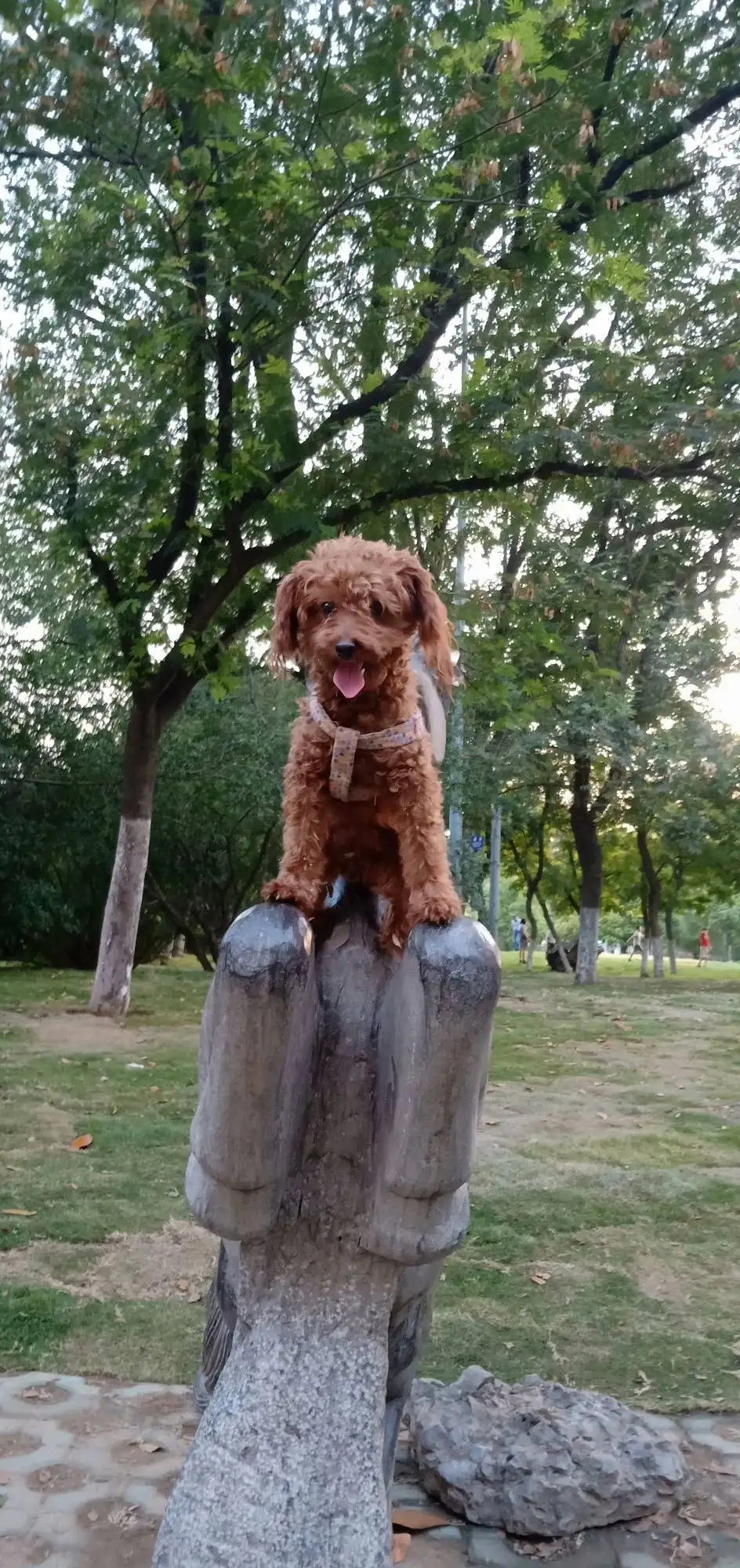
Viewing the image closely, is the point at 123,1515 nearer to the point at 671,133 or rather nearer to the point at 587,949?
the point at 671,133

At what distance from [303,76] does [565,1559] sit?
26.7ft

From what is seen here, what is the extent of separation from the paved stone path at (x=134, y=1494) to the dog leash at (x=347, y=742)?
228 cm

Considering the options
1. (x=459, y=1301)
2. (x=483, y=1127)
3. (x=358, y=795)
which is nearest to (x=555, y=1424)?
(x=459, y=1301)

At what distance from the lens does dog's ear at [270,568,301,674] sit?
2.50 meters

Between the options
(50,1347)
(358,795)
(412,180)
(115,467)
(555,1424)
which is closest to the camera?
(358,795)

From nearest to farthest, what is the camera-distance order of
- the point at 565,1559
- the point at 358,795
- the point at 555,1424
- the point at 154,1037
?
the point at 358,795, the point at 565,1559, the point at 555,1424, the point at 154,1037

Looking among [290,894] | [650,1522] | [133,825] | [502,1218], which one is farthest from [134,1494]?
[133,825]

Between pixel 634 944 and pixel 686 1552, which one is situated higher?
pixel 634 944

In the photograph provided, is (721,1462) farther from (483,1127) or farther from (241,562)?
(241,562)

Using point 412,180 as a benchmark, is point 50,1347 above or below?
below

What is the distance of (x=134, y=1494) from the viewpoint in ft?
11.4

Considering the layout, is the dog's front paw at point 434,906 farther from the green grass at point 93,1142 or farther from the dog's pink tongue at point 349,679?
the green grass at point 93,1142

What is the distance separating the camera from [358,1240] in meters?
2.49

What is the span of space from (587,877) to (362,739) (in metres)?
17.8
